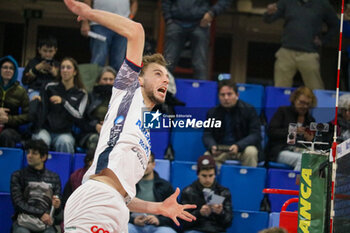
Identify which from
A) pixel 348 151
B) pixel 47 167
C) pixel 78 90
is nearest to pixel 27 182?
pixel 47 167

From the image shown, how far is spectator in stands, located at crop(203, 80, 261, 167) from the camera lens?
775 centimetres

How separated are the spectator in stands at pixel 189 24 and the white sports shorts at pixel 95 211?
4.94 metres

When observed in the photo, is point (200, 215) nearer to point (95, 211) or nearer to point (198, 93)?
point (198, 93)

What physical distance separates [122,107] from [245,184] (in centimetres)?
392

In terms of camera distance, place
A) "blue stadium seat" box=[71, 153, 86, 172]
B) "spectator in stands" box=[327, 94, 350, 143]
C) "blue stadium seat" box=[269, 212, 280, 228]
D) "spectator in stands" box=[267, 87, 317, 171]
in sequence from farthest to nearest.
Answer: "spectator in stands" box=[267, 87, 317, 171]
"blue stadium seat" box=[71, 153, 86, 172]
"spectator in stands" box=[327, 94, 350, 143]
"blue stadium seat" box=[269, 212, 280, 228]

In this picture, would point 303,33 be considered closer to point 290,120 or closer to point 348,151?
point 290,120

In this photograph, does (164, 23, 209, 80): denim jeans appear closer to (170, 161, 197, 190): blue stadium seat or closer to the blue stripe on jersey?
(170, 161, 197, 190): blue stadium seat

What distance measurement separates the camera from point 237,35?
13961mm

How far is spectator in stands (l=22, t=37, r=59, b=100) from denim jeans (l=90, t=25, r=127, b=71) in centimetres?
59

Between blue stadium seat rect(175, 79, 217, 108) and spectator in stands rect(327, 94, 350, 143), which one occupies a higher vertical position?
blue stadium seat rect(175, 79, 217, 108)

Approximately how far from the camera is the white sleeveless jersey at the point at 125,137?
155 inches

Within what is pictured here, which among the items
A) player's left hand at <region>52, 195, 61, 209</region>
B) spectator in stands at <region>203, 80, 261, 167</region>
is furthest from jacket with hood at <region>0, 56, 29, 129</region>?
spectator in stands at <region>203, 80, 261, 167</region>

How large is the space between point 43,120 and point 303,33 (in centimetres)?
380

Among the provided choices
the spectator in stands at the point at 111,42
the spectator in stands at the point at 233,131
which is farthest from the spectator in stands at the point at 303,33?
the spectator in stands at the point at 111,42
